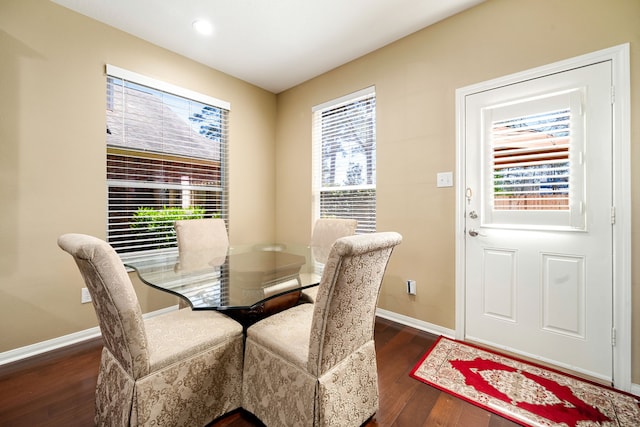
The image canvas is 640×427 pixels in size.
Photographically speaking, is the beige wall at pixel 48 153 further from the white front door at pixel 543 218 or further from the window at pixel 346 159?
the white front door at pixel 543 218

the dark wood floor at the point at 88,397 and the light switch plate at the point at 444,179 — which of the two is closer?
the dark wood floor at the point at 88,397

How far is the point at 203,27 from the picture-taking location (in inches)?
94.7

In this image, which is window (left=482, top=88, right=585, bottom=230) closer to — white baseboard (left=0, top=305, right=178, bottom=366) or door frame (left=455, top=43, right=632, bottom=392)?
door frame (left=455, top=43, right=632, bottom=392)

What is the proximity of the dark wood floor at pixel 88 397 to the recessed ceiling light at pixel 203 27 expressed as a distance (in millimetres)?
2773

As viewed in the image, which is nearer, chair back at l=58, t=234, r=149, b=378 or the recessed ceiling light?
chair back at l=58, t=234, r=149, b=378

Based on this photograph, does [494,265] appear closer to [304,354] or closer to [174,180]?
[304,354]

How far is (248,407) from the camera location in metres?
1.38

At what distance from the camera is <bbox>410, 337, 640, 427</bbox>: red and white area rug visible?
1432 millimetres

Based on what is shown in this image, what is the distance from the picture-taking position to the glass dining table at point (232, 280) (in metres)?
1.32

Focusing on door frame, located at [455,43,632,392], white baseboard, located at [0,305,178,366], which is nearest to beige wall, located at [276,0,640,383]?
door frame, located at [455,43,632,392]

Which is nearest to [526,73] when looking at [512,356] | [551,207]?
[551,207]

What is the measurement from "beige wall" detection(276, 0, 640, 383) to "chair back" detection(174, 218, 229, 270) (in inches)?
63.1

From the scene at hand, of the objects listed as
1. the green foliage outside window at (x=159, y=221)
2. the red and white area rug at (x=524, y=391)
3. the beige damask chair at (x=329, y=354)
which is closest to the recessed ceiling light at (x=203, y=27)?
the green foliage outside window at (x=159, y=221)

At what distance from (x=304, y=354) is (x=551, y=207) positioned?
1900 millimetres
